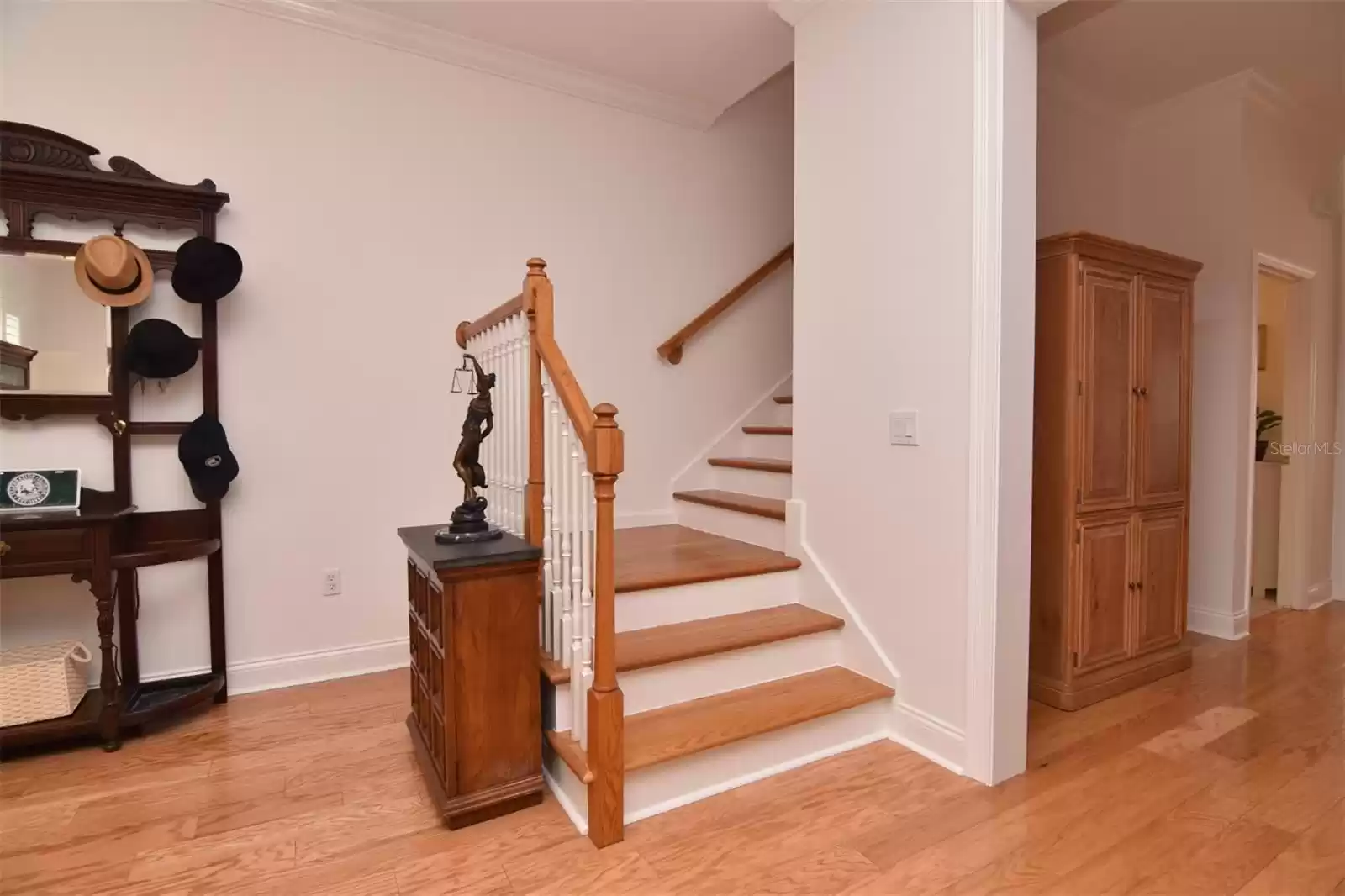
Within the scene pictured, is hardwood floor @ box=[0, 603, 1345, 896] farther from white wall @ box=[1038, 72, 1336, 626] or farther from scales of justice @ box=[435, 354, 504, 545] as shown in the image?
white wall @ box=[1038, 72, 1336, 626]

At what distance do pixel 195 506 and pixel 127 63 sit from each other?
68.7 inches

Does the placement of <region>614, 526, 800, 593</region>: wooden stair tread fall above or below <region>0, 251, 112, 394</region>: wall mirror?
below

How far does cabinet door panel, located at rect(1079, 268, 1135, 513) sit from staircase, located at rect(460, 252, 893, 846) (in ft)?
4.11

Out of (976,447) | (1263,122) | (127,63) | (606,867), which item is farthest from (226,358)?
(1263,122)

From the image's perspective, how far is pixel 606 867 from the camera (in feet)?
5.57

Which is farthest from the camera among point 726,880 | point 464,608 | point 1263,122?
point 1263,122

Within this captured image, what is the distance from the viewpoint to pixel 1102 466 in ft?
9.14

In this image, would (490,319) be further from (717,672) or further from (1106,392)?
(1106,392)

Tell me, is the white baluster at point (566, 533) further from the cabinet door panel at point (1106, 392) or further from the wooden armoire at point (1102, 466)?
the cabinet door panel at point (1106, 392)

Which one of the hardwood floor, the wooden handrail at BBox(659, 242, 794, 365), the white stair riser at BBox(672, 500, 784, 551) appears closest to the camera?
the hardwood floor

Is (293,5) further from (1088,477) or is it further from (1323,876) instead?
(1323,876)

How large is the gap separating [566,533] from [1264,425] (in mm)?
5115

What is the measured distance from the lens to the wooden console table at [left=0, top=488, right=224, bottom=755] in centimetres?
221

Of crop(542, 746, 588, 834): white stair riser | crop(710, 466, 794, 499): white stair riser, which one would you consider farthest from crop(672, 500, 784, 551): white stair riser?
crop(542, 746, 588, 834): white stair riser
